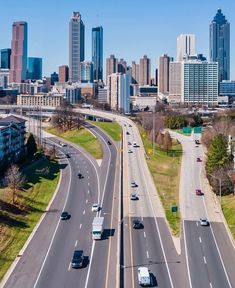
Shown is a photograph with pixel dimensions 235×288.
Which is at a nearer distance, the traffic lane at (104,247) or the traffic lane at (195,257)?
the traffic lane at (104,247)

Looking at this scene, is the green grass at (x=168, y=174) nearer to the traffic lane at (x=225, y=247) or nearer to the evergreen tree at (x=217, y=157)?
the traffic lane at (x=225, y=247)

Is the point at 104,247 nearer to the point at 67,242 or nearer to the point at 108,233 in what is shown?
the point at 67,242

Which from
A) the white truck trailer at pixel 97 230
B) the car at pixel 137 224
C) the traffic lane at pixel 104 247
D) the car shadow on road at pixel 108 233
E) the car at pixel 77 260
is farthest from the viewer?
the car at pixel 137 224

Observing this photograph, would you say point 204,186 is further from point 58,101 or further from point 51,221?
point 58,101

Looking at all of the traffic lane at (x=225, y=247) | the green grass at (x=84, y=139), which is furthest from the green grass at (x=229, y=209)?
the green grass at (x=84, y=139)

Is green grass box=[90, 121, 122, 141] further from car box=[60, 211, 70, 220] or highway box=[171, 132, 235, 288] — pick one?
car box=[60, 211, 70, 220]

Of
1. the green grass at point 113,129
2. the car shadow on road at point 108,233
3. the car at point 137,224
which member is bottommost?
the car shadow on road at point 108,233

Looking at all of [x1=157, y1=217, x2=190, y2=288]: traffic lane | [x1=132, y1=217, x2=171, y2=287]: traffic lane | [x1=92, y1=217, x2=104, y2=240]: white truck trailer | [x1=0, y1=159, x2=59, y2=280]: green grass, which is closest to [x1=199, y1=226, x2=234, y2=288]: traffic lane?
[x1=157, y1=217, x2=190, y2=288]: traffic lane

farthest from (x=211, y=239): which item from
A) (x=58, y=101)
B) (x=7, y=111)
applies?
(x=58, y=101)
